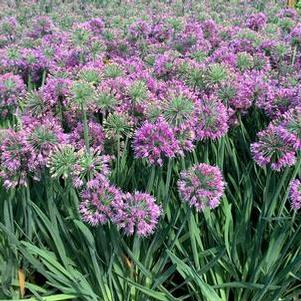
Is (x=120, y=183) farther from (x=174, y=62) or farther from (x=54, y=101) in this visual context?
(x=174, y=62)

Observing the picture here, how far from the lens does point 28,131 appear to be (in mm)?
2168

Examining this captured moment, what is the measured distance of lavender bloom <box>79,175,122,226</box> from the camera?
6.68 feet

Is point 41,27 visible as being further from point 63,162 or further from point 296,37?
point 63,162

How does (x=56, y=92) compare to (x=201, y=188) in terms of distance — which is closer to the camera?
(x=201, y=188)

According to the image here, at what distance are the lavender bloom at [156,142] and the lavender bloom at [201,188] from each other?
0.46ft

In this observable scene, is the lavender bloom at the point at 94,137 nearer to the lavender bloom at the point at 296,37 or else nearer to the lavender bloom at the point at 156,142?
the lavender bloom at the point at 156,142

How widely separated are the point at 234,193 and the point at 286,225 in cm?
68

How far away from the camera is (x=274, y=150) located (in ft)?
7.03

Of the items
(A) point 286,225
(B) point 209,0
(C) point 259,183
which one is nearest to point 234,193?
(C) point 259,183

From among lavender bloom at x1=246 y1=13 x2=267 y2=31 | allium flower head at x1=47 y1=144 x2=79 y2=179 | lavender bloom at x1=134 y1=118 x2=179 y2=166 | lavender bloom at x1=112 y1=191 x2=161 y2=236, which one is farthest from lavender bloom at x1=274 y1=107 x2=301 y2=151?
lavender bloom at x1=246 y1=13 x2=267 y2=31

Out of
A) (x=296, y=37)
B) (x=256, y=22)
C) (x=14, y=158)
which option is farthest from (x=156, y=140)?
(x=256, y=22)

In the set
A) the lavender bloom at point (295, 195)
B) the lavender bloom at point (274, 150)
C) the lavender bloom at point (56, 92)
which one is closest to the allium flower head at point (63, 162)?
the lavender bloom at point (56, 92)

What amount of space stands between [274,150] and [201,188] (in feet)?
1.38

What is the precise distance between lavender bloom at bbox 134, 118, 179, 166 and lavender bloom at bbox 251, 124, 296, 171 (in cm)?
41
